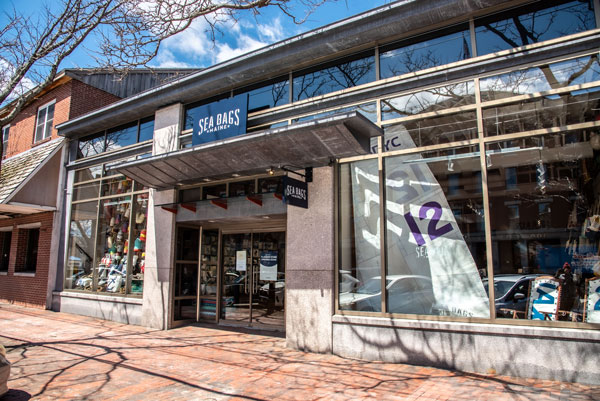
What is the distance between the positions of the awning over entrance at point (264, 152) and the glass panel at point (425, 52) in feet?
4.99

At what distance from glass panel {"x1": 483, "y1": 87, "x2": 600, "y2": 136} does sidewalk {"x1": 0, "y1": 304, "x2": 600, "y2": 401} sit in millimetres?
3528

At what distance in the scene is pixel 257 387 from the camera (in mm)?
5367

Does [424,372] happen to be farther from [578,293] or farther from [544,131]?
[544,131]

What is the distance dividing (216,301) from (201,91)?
503 cm

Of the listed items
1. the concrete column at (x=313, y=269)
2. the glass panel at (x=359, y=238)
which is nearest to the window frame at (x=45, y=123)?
the concrete column at (x=313, y=269)

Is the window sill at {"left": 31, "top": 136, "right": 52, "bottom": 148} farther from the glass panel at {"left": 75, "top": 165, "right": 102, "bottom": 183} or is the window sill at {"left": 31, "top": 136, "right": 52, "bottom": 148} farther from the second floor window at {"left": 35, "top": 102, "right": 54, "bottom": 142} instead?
the glass panel at {"left": 75, "top": 165, "right": 102, "bottom": 183}

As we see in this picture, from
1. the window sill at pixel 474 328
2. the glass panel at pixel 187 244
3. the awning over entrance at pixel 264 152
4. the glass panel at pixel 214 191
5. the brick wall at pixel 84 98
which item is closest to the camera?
the window sill at pixel 474 328

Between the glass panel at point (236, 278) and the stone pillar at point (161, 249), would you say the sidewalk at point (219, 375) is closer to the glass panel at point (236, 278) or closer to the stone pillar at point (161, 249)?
the glass panel at point (236, 278)

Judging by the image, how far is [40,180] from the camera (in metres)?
12.6

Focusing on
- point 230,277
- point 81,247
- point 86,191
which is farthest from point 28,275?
point 230,277

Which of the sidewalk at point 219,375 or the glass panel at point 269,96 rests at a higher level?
the glass panel at point 269,96

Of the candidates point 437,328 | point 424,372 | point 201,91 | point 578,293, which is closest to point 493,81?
point 578,293

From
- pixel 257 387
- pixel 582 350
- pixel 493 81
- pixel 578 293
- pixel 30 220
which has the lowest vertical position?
pixel 257 387

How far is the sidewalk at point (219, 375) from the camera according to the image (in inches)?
197
